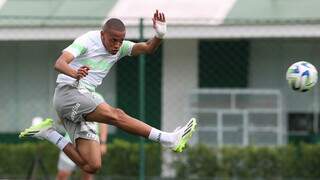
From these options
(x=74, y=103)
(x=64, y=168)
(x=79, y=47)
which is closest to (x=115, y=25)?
(x=79, y=47)

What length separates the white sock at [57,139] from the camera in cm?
1030

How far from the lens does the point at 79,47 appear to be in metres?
9.45

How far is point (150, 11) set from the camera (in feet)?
62.8

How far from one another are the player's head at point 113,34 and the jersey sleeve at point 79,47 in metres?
0.19

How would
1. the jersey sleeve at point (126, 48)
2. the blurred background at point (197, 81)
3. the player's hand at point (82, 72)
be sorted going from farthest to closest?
the blurred background at point (197, 81) < the jersey sleeve at point (126, 48) < the player's hand at point (82, 72)

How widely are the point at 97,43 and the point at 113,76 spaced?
9.09m

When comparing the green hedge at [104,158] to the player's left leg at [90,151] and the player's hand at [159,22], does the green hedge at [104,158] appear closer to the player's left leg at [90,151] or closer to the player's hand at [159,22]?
the player's left leg at [90,151]

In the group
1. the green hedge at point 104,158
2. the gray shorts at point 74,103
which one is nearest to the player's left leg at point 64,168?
the green hedge at point 104,158

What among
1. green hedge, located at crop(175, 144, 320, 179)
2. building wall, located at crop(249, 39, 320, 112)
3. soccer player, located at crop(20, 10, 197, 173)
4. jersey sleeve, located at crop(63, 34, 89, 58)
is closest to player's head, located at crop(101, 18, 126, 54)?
soccer player, located at crop(20, 10, 197, 173)

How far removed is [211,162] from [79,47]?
7048mm

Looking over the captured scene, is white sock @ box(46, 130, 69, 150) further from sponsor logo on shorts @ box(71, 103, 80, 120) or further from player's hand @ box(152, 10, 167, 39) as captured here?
player's hand @ box(152, 10, 167, 39)

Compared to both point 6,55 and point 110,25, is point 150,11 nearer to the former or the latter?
point 6,55

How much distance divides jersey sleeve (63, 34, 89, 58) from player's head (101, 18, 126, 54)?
19cm

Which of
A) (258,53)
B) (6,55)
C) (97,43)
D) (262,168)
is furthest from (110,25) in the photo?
(258,53)
